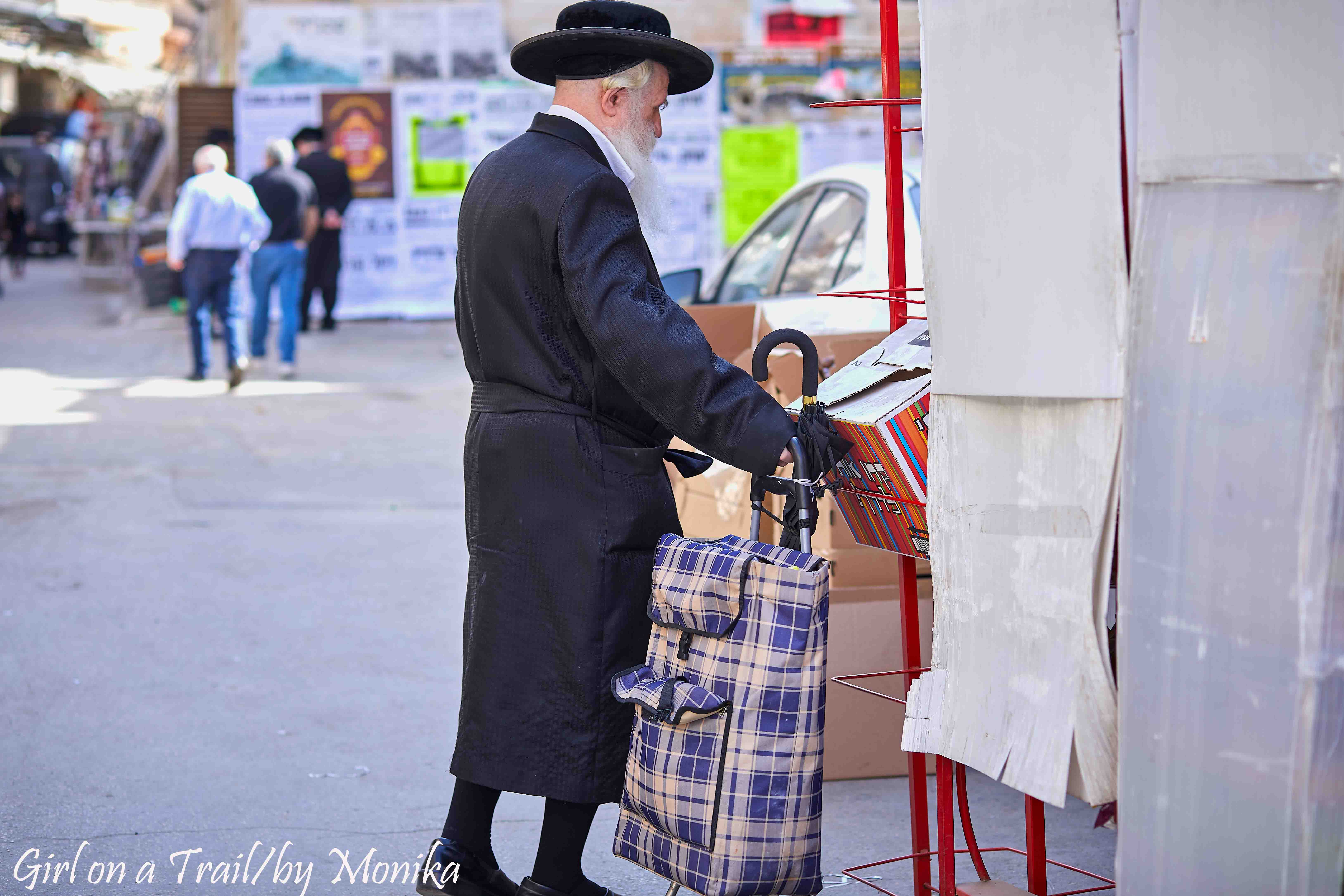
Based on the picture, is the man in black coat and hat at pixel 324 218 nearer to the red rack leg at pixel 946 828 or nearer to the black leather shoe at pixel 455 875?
the black leather shoe at pixel 455 875

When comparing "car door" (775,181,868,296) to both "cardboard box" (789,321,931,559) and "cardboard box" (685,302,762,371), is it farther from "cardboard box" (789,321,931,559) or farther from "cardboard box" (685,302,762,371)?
"cardboard box" (789,321,931,559)

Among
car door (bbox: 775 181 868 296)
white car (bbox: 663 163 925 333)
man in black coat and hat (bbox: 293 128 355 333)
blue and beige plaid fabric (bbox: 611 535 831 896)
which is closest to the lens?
blue and beige plaid fabric (bbox: 611 535 831 896)

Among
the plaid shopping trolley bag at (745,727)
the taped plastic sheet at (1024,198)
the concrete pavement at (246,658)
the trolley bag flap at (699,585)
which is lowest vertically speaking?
the concrete pavement at (246,658)

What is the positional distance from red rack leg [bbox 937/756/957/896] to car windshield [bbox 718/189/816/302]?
331 centimetres

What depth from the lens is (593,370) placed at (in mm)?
2535

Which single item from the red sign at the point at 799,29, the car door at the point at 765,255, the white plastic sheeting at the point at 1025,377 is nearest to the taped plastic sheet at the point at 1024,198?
the white plastic sheeting at the point at 1025,377

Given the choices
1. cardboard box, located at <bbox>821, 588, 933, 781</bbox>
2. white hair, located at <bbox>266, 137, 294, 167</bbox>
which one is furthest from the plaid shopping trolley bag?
white hair, located at <bbox>266, 137, 294, 167</bbox>

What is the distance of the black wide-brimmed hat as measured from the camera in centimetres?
249

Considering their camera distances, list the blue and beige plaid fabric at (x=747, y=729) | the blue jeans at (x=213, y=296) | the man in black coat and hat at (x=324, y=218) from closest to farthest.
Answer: the blue and beige plaid fabric at (x=747, y=729) < the blue jeans at (x=213, y=296) < the man in black coat and hat at (x=324, y=218)

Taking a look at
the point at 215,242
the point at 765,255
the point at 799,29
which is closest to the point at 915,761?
the point at 765,255

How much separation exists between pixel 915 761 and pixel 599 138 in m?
1.31

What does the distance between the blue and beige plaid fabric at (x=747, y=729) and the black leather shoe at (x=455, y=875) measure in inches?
20.7

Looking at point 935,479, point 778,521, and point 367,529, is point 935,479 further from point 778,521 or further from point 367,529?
point 367,529

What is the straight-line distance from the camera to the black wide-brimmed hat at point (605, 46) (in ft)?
8.17
